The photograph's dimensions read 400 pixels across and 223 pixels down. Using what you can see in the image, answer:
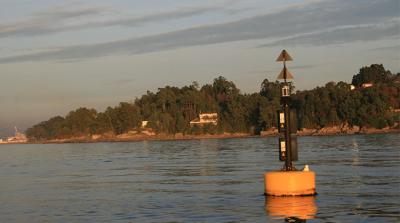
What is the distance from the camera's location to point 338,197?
29672 mm

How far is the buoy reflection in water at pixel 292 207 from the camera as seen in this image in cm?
2403

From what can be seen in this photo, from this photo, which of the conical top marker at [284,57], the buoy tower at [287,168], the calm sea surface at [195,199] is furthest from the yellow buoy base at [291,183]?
the conical top marker at [284,57]

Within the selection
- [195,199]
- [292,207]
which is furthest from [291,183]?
[195,199]

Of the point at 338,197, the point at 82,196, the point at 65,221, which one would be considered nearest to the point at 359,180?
the point at 338,197

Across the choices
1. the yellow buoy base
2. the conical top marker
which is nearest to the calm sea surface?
the yellow buoy base

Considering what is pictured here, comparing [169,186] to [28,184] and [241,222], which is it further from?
[241,222]

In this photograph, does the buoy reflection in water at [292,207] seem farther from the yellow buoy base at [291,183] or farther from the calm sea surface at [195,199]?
the yellow buoy base at [291,183]

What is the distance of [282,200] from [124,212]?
6.16 m

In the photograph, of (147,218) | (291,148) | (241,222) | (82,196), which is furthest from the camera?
(82,196)

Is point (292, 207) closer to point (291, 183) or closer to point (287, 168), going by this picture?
point (291, 183)

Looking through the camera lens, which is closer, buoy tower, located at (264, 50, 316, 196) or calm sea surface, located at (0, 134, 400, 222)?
calm sea surface, located at (0, 134, 400, 222)

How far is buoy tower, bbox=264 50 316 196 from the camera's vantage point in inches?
1121

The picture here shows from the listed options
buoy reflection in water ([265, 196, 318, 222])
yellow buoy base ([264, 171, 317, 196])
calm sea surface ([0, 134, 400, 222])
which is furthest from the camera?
yellow buoy base ([264, 171, 317, 196])

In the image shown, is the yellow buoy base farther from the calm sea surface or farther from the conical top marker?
the conical top marker
